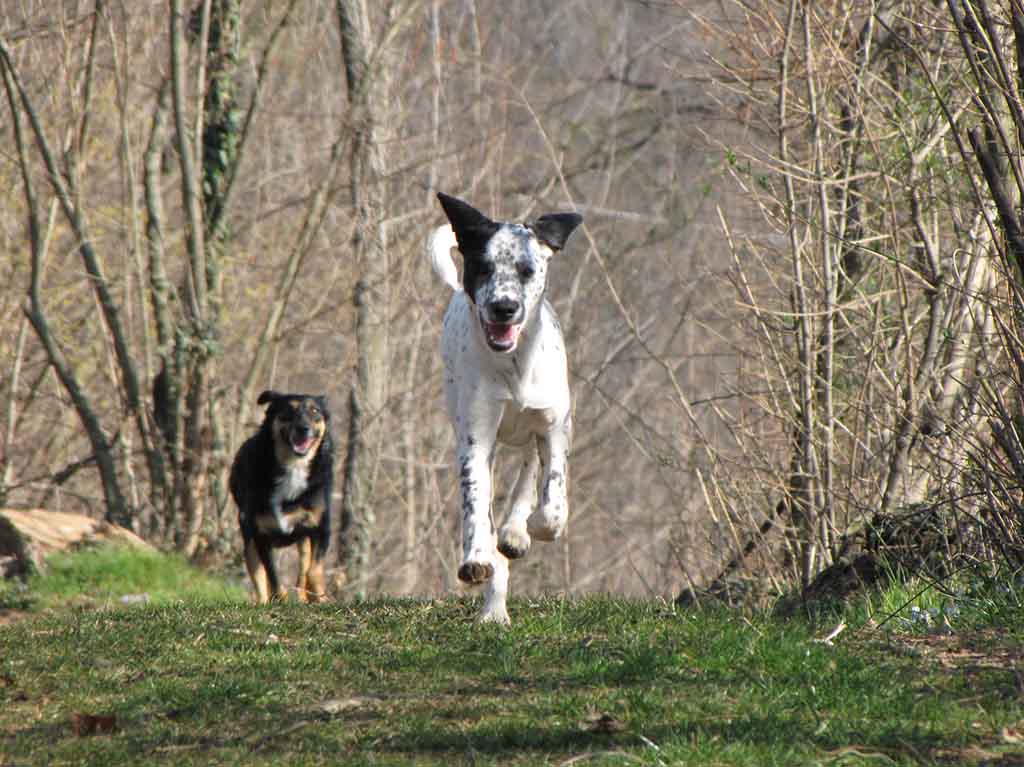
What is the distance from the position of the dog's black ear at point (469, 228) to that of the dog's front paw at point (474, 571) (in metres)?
1.50

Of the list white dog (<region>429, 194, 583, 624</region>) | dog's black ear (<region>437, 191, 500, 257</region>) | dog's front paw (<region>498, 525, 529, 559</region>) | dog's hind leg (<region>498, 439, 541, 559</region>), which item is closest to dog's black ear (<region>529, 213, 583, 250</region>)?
→ white dog (<region>429, 194, 583, 624</region>)

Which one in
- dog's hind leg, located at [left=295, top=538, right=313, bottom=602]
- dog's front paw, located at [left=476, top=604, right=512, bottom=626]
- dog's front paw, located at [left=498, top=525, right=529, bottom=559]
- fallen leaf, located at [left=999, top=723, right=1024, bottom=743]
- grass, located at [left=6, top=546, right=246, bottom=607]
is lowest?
grass, located at [left=6, top=546, right=246, bottom=607]

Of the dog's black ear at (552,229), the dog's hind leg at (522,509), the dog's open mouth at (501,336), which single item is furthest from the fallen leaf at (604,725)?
the dog's black ear at (552,229)

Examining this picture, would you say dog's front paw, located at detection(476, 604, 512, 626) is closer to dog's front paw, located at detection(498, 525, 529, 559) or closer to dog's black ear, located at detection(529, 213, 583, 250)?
dog's front paw, located at detection(498, 525, 529, 559)

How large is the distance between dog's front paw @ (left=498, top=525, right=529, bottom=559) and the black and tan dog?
12.0 feet

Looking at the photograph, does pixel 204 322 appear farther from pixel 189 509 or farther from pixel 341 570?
pixel 341 570

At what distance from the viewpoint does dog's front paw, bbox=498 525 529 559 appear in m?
7.21

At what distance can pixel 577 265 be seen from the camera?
24203 mm

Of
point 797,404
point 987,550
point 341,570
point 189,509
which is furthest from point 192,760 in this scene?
point 341,570

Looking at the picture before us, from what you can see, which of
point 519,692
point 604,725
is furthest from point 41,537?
point 604,725

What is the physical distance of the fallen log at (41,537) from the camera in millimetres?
12602

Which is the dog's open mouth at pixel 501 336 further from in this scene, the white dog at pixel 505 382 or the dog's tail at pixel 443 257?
the dog's tail at pixel 443 257

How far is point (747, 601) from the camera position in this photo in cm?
1021

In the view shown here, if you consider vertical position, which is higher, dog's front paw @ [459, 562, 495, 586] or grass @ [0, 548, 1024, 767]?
dog's front paw @ [459, 562, 495, 586]
